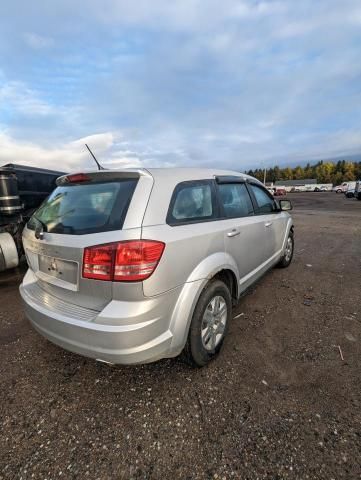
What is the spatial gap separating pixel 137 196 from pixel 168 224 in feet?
0.99

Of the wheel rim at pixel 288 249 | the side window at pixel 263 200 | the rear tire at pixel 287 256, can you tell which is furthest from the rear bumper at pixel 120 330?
the wheel rim at pixel 288 249

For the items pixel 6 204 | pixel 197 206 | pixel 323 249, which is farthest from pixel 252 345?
pixel 323 249

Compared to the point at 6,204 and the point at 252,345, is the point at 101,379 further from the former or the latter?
the point at 6,204

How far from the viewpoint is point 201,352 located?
2.25 meters

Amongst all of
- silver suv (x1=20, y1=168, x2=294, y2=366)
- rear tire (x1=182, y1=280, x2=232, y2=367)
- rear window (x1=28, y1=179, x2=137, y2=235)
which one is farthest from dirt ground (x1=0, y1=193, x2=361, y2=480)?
rear window (x1=28, y1=179, x2=137, y2=235)

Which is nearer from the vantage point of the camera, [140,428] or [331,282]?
[140,428]

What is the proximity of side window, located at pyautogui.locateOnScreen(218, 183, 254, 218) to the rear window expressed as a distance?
114 centimetres

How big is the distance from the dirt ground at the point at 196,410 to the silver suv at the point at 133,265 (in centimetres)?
36

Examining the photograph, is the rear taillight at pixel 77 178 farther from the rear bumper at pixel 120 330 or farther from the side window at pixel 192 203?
the rear bumper at pixel 120 330

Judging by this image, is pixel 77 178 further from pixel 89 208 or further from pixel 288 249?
pixel 288 249

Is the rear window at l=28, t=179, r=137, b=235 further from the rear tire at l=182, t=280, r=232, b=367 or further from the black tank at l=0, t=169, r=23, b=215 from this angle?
the black tank at l=0, t=169, r=23, b=215

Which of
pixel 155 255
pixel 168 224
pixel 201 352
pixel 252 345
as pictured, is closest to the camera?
pixel 155 255

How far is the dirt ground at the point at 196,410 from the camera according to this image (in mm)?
1576

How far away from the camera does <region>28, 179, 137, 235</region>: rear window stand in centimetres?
184
